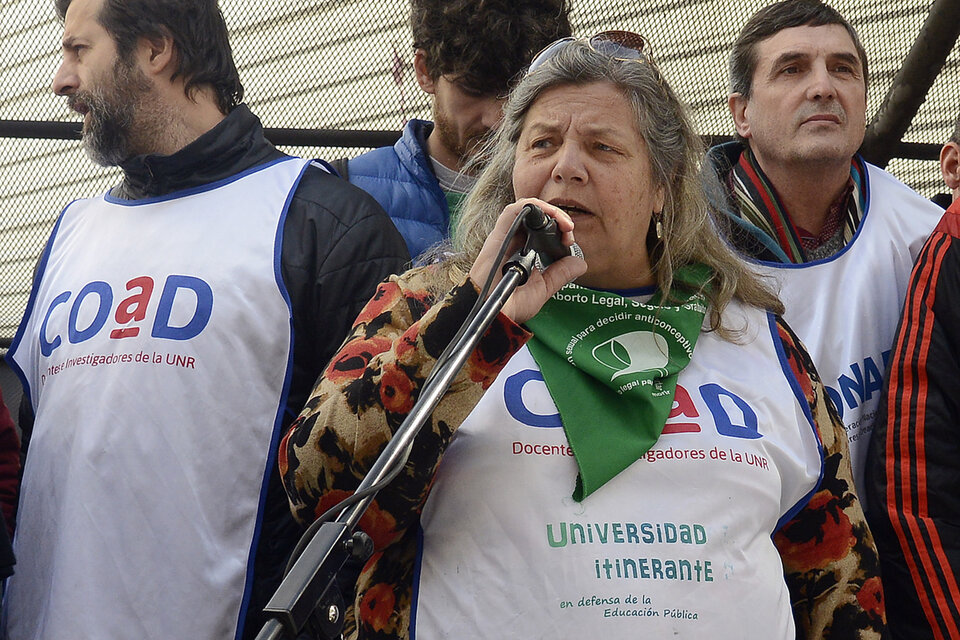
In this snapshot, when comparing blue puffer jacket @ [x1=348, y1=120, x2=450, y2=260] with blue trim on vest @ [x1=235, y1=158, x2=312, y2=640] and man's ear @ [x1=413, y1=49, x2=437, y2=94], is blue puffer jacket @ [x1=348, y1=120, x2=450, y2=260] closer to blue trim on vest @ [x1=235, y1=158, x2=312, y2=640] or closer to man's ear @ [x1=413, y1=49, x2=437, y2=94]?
man's ear @ [x1=413, y1=49, x2=437, y2=94]

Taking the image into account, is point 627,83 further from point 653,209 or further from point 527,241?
point 527,241

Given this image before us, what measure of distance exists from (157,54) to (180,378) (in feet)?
2.75

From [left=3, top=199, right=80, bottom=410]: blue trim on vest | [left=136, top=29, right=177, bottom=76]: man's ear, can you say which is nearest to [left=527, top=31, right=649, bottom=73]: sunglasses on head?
[left=136, top=29, right=177, bottom=76]: man's ear

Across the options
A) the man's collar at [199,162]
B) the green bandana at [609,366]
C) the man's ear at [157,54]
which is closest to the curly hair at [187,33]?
the man's ear at [157,54]

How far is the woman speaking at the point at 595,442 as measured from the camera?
1698 millimetres

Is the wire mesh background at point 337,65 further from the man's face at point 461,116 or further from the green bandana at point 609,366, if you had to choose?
the green bandana at point 609,366

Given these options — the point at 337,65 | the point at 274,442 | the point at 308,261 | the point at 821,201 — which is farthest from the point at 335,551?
the point at 337,65

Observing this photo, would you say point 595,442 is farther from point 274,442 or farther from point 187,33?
point 187,33

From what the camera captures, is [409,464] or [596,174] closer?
[409,464]

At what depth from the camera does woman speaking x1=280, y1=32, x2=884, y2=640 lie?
1.70 meters

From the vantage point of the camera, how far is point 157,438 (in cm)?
212

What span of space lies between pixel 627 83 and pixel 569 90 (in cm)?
11

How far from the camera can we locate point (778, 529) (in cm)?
Answer: 194

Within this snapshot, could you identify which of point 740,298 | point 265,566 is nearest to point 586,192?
point 740,298
